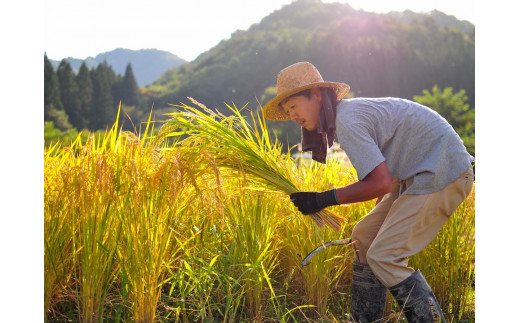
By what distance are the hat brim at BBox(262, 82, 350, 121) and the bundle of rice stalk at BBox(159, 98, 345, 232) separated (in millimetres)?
157

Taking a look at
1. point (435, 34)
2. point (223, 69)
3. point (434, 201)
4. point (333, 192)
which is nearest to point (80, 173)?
Result: point (333, 192)

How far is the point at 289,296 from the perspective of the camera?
3.05 meters

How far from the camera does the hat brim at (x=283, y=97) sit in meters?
2.52

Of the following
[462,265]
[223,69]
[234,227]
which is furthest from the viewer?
[223,69]

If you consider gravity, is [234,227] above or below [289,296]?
above

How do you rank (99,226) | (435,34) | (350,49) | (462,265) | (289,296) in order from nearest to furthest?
(99,226), (289,296), (462,265), (435,34), (350,49)

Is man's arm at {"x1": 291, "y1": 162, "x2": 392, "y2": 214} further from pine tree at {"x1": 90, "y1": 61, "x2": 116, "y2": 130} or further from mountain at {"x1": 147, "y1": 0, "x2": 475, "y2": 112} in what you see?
pine tree at {"x1": 90, "y1": 61, "x2": 116, "y2": 130}

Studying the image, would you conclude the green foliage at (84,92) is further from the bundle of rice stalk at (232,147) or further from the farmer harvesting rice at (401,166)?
the farmer harvesting rice at (401,166)

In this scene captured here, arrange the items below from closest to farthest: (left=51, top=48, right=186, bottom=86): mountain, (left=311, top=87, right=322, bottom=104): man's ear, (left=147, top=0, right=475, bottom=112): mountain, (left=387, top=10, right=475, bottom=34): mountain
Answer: (left=311, top=87, right=322, bottom=104): man's ear, (left=147, top=0, right=475, bottom=112): mountain, (left=387, top=10, right=475, bottom=34): mountain, (left=51, top=48, right=186, bottom=86): mountain

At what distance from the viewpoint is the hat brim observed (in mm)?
2523

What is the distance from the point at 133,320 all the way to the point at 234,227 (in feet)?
2.32

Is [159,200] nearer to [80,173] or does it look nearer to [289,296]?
[80,173]

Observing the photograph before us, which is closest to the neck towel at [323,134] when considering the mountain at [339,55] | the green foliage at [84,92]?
the mountain at [339,55]

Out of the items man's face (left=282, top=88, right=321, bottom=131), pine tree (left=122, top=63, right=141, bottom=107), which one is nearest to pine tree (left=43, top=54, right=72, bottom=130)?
pine tree (left=122, top=63, right=141, bottom=107)
